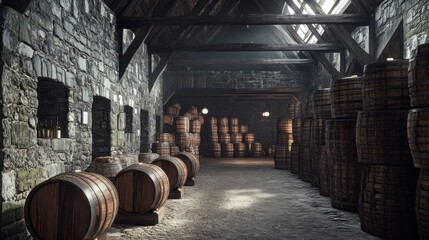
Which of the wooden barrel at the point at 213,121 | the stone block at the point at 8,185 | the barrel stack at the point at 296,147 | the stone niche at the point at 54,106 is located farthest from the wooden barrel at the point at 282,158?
the stone block at the point at 8,185

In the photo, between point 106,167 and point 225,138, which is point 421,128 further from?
point 225,138

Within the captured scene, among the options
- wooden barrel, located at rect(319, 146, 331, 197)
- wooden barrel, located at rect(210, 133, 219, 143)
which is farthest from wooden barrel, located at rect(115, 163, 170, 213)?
wooden barrel, located at rect(210, 133, 219, 143)

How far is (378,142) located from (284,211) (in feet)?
5.72

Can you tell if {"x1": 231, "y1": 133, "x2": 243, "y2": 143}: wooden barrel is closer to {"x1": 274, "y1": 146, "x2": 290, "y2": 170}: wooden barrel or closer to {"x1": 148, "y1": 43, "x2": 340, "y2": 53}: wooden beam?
{"x1": 274, "y1": 146, "x2": 290, "y2": 170}: wooden barrel

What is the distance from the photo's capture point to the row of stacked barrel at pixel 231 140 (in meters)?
15.6

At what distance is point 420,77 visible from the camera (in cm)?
288

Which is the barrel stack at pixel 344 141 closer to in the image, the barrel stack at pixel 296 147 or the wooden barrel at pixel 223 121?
the barrel stack at pixel 296 147

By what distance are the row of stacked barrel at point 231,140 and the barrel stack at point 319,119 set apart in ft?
29.4

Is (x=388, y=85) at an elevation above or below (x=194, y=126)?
above

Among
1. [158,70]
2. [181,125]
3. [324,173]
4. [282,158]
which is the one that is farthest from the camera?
[181,125]

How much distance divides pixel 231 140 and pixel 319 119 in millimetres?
10226

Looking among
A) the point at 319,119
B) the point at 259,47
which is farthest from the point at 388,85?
the point at 259,47

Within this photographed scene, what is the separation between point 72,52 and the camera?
5219mm

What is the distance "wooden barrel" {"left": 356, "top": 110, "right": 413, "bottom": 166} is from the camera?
343 cm
